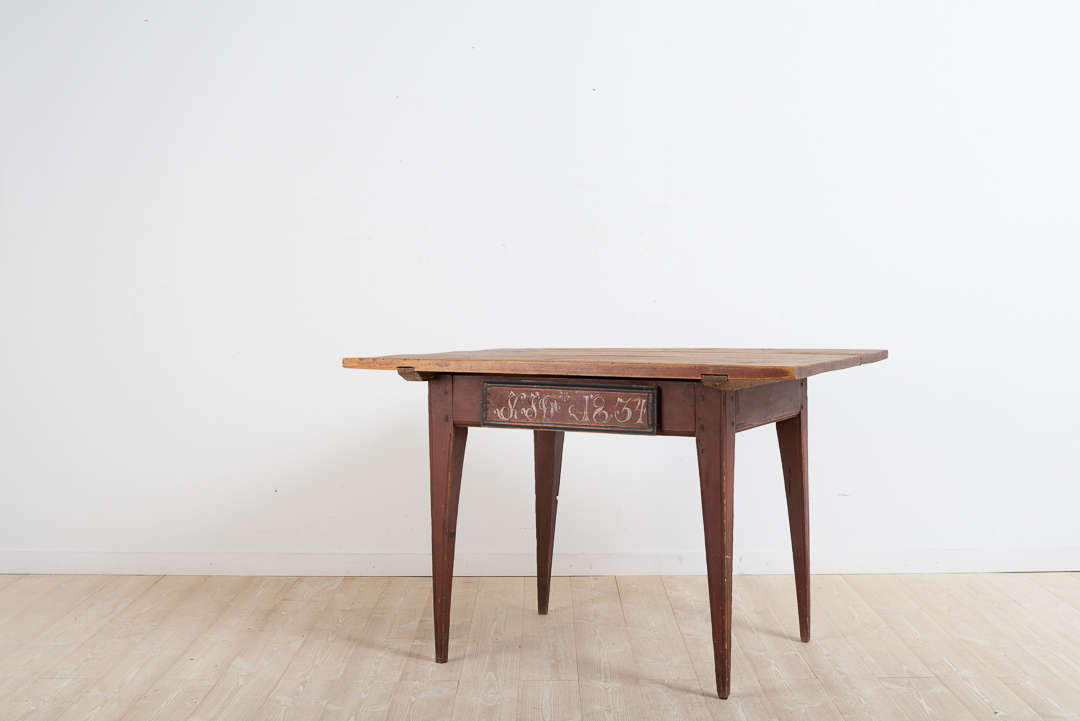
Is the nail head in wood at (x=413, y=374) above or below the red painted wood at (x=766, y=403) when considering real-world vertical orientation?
above

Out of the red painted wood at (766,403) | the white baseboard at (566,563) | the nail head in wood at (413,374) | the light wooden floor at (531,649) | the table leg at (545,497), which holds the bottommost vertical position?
the light wooden floor at (531,649)

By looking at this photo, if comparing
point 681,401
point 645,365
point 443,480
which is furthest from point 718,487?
point 443,480

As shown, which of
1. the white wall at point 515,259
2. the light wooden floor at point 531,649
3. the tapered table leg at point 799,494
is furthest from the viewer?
the white wall at point 515,259

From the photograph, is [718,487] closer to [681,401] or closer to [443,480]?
[681,401]

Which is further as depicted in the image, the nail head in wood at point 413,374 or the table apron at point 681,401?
the nail head in wood at point 413,374

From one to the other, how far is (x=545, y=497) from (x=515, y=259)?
786 millimetres

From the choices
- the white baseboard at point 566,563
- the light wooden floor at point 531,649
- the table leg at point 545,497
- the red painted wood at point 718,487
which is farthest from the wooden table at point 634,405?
the white baseboard at point 566,563

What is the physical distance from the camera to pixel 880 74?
8.20 feet

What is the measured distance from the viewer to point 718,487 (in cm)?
158

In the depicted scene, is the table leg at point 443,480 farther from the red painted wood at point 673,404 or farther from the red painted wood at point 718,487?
the red painted wood at point 718,487

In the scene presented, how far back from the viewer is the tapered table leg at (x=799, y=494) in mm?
1940

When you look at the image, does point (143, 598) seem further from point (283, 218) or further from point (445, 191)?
point (445, 191)

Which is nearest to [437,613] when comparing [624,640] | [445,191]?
[624,640]

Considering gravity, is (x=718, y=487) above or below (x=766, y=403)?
below
